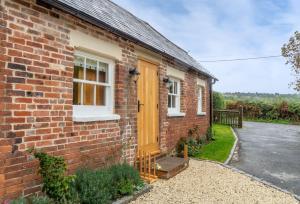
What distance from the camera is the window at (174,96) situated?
10.7m

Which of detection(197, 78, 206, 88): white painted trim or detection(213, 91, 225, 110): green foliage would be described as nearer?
detection(197, 78, 206, 88): white painted trim

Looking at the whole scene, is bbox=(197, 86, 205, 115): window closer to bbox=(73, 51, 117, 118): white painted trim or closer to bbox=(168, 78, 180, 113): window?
bbox=(168, 78, 180, 113): window

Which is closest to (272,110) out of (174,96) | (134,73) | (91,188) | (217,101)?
(217,101)

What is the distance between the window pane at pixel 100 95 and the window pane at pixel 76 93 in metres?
0.63

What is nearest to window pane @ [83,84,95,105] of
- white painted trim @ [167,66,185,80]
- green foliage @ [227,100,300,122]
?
white painted trim @ [167,66,185,80]

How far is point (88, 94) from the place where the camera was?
6289 millimetres

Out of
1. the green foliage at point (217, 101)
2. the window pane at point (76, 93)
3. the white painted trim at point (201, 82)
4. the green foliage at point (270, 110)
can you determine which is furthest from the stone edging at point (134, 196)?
the green foliage at point (270, 110)

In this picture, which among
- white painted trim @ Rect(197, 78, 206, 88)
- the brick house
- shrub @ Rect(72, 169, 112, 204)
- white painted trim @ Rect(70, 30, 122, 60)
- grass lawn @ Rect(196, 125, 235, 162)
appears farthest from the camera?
white painted trim @ Rect(197, 78, 206, 88)

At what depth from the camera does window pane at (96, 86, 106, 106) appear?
6.60 metres

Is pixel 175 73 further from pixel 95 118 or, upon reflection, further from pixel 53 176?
pixel 53 176

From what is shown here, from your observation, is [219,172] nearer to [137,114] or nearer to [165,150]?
[165,150]

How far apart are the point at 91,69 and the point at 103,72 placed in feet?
1.50

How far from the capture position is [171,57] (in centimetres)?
982

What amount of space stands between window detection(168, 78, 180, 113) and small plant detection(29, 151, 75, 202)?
6.39 metres
